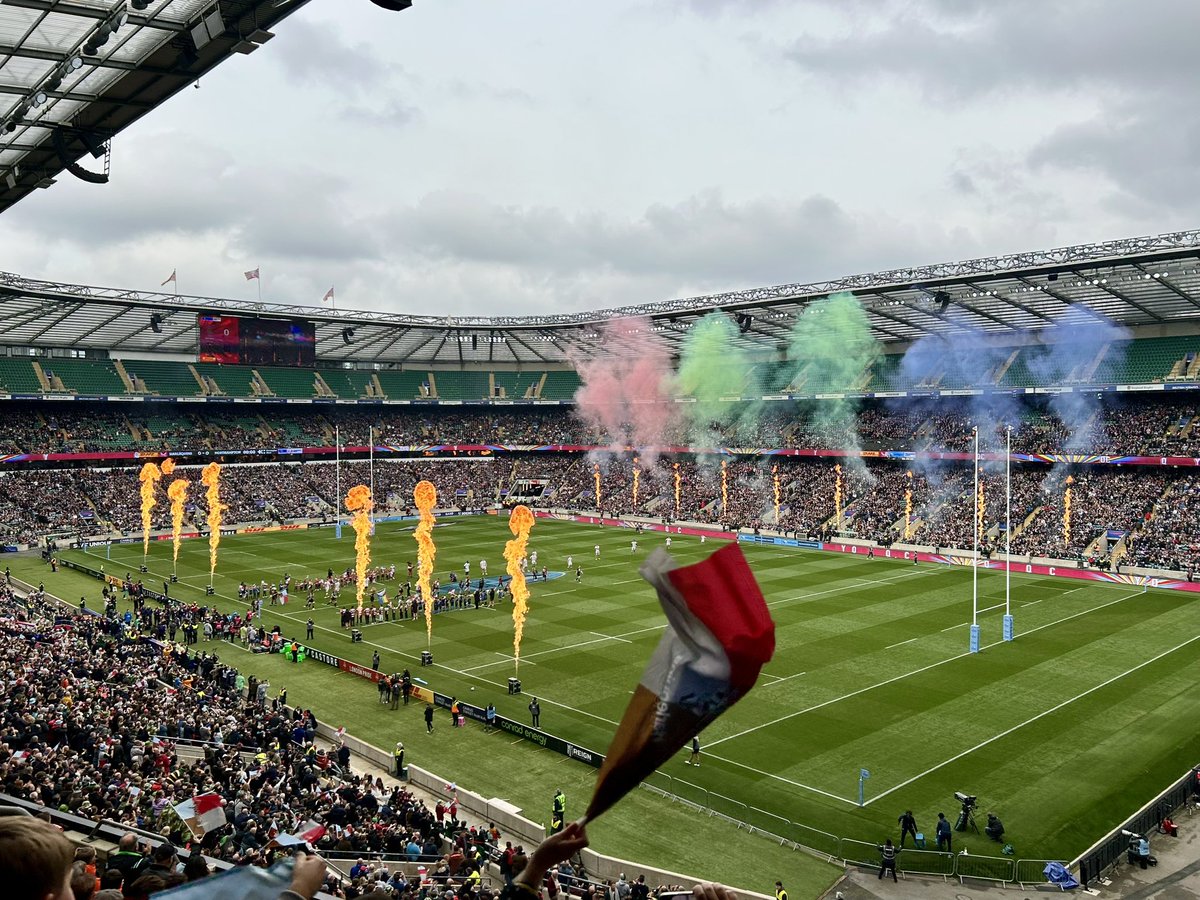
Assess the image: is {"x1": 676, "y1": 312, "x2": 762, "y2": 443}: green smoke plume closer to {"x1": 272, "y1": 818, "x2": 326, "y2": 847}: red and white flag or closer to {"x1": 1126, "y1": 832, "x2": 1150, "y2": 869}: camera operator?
{"x1": 1126, "y1": 832, "x2": 1150, "y2": 869}: camera operator

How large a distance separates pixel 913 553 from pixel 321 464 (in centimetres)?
5616

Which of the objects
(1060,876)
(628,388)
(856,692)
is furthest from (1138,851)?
(628,388)

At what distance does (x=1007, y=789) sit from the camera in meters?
23.5

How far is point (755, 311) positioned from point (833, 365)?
45.3ft

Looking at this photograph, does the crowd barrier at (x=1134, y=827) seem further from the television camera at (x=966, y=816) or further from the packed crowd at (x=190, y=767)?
the packed crowd at (x=190, y=767)

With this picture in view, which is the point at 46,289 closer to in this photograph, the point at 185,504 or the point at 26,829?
the point at 185,504

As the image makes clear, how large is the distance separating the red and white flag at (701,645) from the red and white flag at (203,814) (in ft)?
44.4

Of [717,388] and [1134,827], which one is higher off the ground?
[717,388]

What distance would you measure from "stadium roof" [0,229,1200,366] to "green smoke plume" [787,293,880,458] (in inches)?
66.7

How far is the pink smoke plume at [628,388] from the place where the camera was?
88062mm

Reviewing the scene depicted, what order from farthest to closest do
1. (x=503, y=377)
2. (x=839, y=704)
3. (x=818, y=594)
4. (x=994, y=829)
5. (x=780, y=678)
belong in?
Result: 1. (x=503, y=377)
2. (x=818, y=594)
3. (x=780, y=678)
4. (x=839, y=704)
5. (x=994, y=829)

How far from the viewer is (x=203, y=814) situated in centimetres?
1537

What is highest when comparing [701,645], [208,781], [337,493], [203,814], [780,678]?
[701,645]

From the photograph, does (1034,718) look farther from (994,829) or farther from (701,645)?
(701,645)
